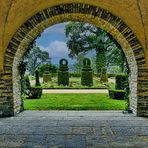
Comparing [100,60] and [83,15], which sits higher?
[100,60]

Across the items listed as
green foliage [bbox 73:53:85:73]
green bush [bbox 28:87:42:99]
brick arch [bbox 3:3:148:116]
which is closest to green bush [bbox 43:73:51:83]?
green bush [bbox 28:87:42:99]

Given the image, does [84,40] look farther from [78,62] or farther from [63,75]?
[63,75]

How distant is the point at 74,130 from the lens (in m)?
7.34

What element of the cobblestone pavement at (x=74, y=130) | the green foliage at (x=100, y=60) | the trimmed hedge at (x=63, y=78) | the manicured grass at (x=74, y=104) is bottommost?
the cobblestone pavement at (x=74, y=130)

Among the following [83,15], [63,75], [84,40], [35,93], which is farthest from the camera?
[84,40]

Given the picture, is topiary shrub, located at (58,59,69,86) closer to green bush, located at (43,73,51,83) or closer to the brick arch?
green bush, located at (43,73,51,83)

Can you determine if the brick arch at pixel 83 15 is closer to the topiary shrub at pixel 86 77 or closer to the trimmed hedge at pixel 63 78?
the topiary shrub at pixel 86 77

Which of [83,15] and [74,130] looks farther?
[83,15]

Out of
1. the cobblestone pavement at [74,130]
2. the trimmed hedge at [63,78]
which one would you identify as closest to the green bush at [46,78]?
the trimmed hedge at [63,78]

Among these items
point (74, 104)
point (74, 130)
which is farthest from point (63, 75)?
point (74, 130)

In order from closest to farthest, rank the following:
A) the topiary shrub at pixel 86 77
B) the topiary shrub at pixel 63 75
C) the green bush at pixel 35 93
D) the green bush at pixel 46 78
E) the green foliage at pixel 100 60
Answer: the green bush at pixel 35 93
the topiary shrub at pixel 86 77
the topiary shrub at pixel 63 75
the green bush at pixel 46 78
the green foliage at pixel 100 60

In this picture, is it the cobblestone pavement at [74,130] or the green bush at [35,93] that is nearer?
the cobblestone pavement at [74,130]

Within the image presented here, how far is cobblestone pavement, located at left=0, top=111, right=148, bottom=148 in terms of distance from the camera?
20.3ft

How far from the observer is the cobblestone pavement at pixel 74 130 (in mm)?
6180
